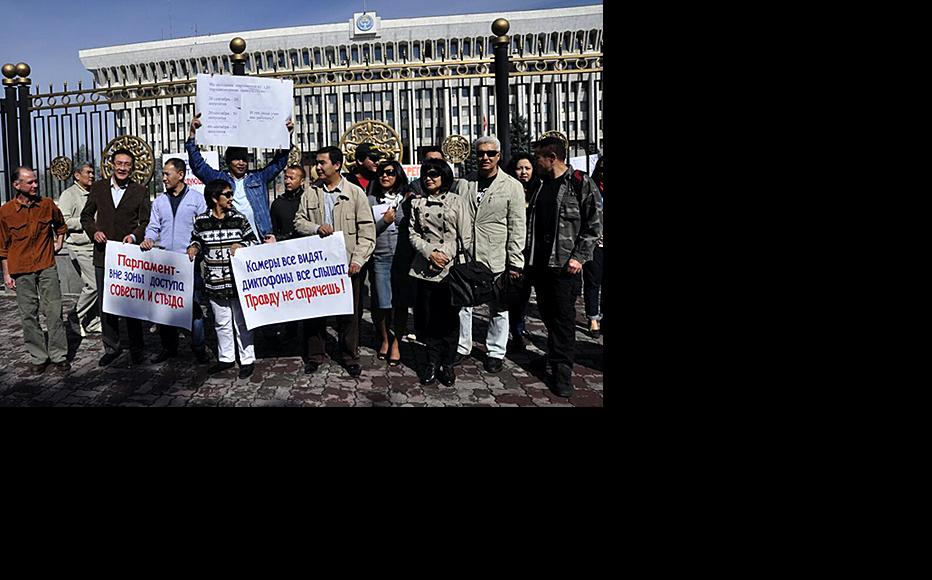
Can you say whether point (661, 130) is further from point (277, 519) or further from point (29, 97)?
point (29, 97)

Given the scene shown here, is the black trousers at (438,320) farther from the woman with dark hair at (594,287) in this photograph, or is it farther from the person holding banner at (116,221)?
the person holding banner at (116,221)

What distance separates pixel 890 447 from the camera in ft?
5.48

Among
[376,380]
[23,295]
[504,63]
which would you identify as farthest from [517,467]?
[504,63]

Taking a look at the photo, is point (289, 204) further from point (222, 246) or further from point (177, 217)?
point (177, 217)

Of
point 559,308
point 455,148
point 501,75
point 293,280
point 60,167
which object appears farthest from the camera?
point 60,167

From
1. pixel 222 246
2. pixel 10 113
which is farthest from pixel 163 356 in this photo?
pixel 10 113

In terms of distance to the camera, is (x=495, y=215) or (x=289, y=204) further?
(x=289, y=204)

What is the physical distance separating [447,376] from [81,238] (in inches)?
178

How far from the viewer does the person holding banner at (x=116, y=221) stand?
635cm

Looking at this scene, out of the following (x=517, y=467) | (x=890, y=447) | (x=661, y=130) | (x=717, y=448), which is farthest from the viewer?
(x=517, y=467)

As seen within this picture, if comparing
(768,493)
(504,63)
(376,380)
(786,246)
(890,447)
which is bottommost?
(376,380)

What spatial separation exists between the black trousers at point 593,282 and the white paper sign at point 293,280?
7.99 feet

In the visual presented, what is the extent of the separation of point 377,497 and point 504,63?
23.8ft

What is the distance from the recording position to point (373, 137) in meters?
8.71
